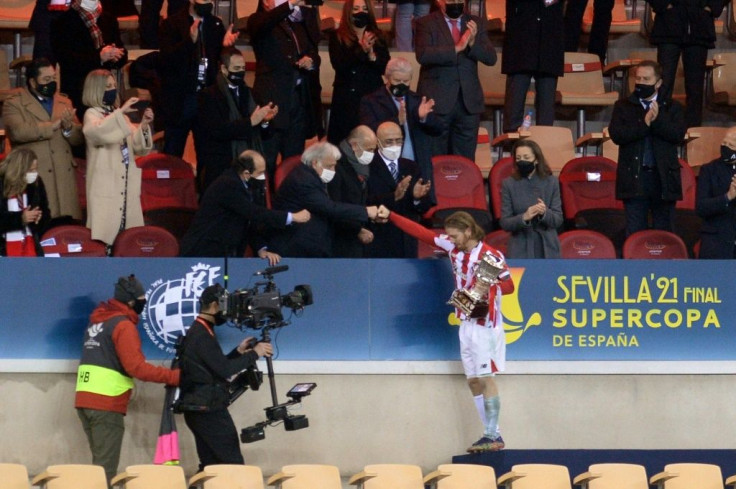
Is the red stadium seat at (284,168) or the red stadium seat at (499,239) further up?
the red stadium seat at (284,168)

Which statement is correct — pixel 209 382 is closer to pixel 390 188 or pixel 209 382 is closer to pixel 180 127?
pixel 390 188

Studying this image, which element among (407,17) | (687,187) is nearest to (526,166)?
(687,187)

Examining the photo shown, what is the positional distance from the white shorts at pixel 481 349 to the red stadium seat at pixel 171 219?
3026 mm

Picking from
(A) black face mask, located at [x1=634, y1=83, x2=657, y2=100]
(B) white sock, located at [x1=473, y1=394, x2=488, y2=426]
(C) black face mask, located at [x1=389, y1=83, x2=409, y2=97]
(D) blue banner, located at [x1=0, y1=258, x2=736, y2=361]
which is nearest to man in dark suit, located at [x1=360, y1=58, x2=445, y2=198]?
(C) black face mask, located at [x1=389, y1=83, x2=409, y2=97]

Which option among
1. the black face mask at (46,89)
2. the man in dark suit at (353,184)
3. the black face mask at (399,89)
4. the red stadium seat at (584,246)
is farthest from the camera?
the red stadium seat at (584,246)

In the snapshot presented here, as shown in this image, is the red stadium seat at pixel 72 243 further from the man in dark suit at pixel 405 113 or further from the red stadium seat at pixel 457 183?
the red stadium seat at pixel 457 183

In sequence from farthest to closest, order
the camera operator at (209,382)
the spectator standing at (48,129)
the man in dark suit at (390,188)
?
1. the spectator standing at (48,129)
2. the man in dark suit at (390,188)
3. the camera operator at (209,382)

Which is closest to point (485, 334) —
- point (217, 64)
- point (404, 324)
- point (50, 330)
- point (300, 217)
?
point (404, 324)

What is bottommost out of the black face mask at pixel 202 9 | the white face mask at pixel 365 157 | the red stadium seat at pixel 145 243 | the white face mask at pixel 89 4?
the red stadium seat at pixel 145 243

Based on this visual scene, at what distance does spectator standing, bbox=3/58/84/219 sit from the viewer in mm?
12711

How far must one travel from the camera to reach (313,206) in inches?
465

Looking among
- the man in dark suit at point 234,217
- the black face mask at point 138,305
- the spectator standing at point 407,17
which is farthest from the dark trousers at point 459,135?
the black face mask at point 138,305

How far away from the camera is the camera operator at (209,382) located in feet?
35.9

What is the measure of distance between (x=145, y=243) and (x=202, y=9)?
2.52 metres
